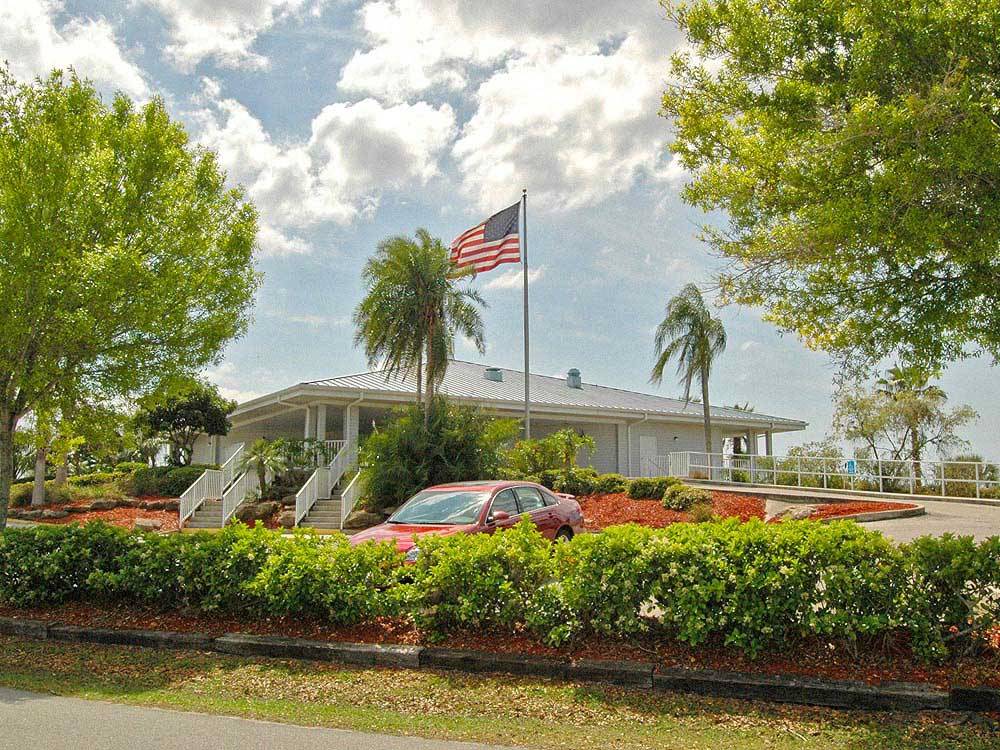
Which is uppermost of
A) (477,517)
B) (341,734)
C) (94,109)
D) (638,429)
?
(94,109)

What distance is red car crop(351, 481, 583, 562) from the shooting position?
955cm

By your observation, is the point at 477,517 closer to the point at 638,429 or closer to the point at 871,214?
the point at 871,214

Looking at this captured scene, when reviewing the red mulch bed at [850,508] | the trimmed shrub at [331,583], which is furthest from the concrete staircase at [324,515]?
the trimmed shrub at [331,583]

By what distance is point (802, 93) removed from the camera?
673cm

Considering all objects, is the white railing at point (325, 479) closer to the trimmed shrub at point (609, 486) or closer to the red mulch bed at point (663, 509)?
the red mulch bed at point (663, 509)

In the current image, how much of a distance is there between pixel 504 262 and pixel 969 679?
17.5 metres

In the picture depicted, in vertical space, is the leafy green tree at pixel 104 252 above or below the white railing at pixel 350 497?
above

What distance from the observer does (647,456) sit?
30281 millimetres

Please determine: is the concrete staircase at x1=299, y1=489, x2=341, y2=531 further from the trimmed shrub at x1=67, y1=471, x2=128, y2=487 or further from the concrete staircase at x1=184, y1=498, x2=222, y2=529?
the trimmed shrub at x1=67, y1=471, x2=128, y2=487

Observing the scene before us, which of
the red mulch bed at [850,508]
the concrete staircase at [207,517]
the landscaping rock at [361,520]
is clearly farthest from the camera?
the concrete staircase at [207,517]

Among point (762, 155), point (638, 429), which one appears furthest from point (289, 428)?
point (762, 155)

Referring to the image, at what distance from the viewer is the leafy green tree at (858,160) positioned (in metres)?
5.77

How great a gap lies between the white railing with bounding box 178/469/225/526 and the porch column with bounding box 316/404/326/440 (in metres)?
3.00

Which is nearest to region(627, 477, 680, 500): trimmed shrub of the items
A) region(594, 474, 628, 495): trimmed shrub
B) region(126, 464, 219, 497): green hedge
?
region(594, 474, 628, 495): trimmed shrub
